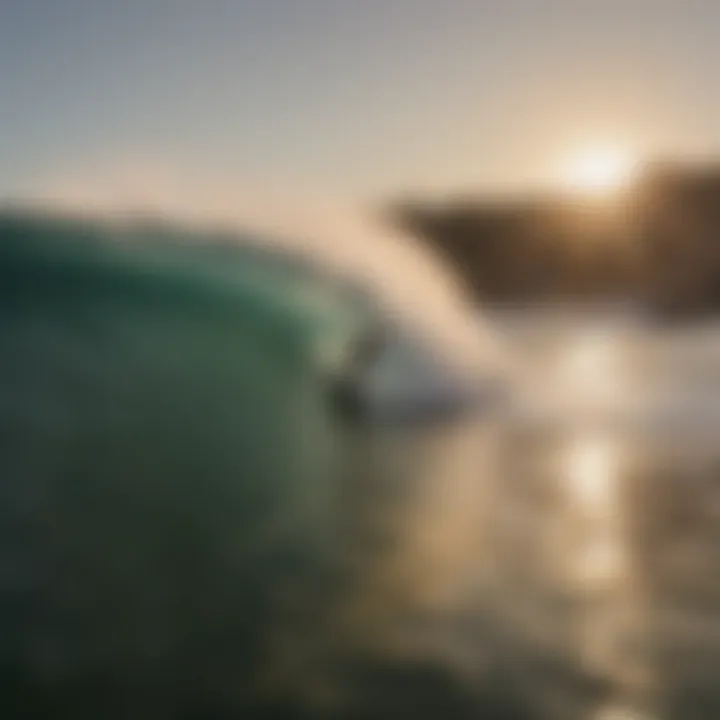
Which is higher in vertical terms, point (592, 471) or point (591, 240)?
point (591, 240)

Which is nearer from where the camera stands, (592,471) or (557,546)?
(557,546)

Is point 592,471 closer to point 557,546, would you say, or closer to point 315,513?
point 557,546

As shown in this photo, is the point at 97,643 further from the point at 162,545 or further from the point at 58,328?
the point at 58,328

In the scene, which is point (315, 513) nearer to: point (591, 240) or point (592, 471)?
point (592, 471)

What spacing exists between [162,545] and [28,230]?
1.01 ft

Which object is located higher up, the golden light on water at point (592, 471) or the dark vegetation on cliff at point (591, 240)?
the dark vegetation on cliff at point (591, 240)

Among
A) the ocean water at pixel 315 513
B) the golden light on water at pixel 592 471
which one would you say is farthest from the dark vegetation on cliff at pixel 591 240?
the golden light on water at pixel 592 471

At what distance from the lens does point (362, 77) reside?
0.94 metres

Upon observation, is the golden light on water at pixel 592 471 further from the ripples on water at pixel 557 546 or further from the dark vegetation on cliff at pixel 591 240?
the dark vegetation on cliff at pixel 591 240

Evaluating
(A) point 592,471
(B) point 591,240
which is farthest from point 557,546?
(B) point 591,240

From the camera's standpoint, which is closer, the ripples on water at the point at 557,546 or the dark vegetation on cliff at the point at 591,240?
the ripples on water at the point at 557,546

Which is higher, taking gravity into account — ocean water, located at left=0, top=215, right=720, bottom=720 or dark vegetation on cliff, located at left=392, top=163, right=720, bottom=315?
dark vegetation on cliff, located at left=392, top=163, right=720, bottom=315

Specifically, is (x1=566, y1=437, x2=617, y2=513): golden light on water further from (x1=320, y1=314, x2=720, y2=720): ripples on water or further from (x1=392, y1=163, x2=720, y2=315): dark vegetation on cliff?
(x1=392, y1=163, x2=720, y2=315): dark vegetation on cliff

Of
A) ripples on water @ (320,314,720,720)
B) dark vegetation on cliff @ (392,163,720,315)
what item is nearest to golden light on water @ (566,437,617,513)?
ripples on water @ (320,314,720,720)
